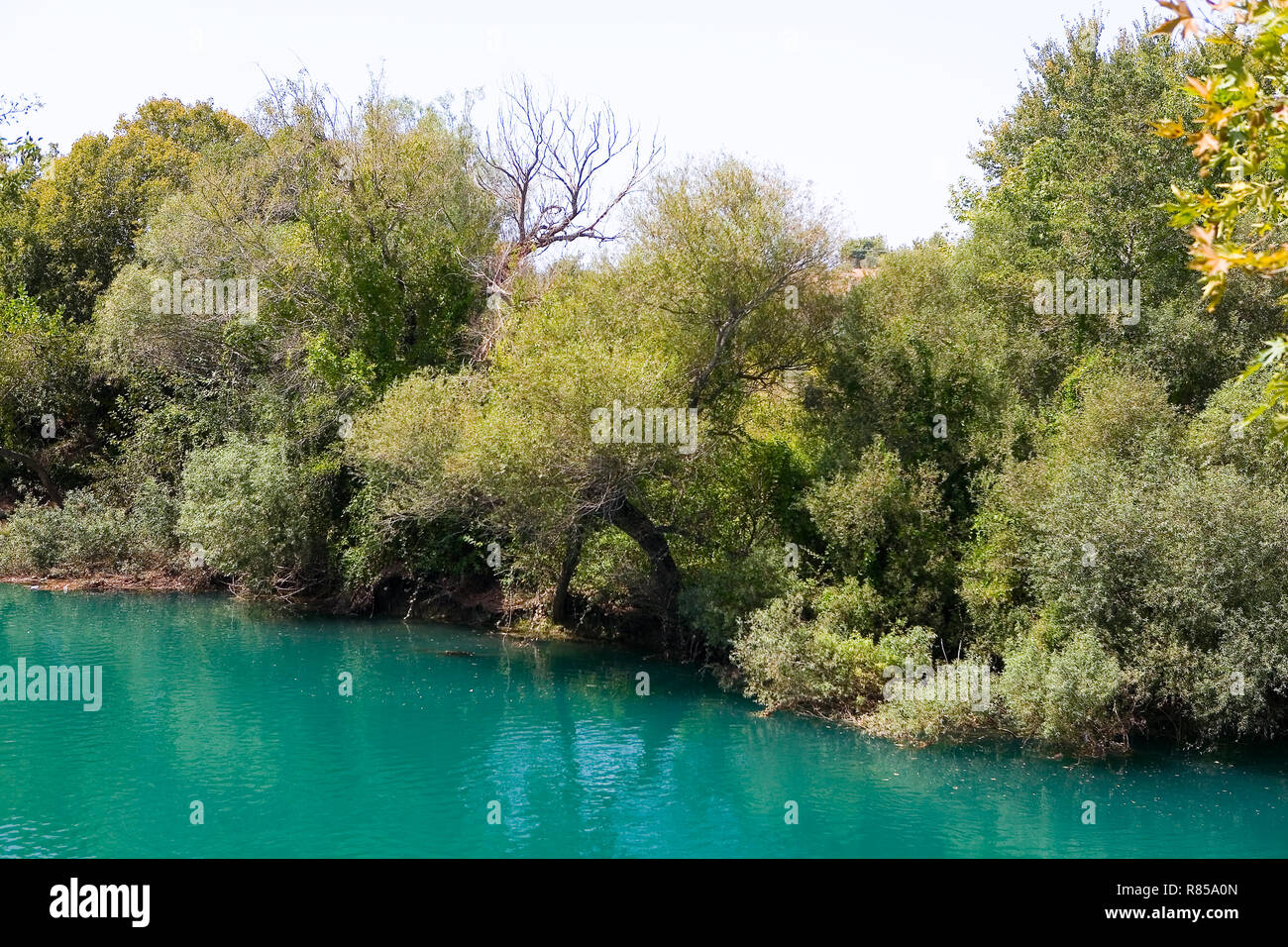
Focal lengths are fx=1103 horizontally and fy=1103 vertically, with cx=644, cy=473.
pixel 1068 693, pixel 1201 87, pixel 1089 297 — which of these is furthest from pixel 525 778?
pixel 1089 297

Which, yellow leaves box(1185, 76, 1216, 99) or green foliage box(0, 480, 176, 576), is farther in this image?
green foliage box(0, 480, 176, 576)

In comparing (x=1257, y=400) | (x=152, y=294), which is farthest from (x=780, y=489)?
(x=152, y=294)

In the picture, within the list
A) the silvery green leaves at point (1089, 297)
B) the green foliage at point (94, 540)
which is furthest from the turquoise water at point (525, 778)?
the silvery green leaves at point (1089, 297)

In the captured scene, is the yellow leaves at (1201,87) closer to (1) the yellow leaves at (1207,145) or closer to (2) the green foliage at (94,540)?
(1) the yellow leaves at (1207,145)

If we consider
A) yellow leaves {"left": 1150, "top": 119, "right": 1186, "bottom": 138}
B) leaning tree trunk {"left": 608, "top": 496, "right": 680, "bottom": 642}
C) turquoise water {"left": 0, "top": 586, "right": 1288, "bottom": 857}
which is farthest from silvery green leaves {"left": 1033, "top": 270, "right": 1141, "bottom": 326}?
yellow leaves {"left": 1150, "top": 119, "right": 1186, "bottom": 138}

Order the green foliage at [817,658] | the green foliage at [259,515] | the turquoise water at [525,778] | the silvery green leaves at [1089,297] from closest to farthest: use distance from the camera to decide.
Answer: the turquoise water at [525,778]
the green foliage at [817,658]
the silvery green leaves at [1089,297]
the green foliage at [259,515]

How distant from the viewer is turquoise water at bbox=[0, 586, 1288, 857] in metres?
17.6

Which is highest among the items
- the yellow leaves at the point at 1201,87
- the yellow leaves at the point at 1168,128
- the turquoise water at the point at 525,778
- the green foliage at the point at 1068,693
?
the yellow leaves at the point at 1201,87

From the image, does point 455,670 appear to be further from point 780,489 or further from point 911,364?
point 911,364

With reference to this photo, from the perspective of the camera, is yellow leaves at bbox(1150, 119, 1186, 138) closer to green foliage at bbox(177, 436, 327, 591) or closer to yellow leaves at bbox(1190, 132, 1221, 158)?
yellow leaves at bbox(1190, 132, 1221, 158)

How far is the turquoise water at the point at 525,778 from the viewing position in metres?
17.6

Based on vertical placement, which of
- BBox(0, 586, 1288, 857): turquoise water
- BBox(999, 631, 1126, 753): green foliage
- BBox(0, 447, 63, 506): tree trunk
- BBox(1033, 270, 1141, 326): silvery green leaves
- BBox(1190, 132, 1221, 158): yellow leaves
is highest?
BBox(1033, 270, 1141, 326): silvery green leaves

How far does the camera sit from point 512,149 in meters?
37.1

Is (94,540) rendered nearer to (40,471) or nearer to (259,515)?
(40,471)
